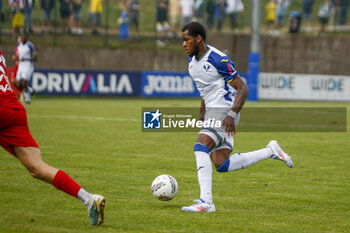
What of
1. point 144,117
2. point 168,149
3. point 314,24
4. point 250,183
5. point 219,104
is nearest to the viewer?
point 219,104

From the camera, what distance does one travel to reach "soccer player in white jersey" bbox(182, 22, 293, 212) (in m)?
7.30

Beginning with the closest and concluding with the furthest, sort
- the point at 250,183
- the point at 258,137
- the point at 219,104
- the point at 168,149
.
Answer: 1. the point at 219,104
2. the point at 250,183
3. the point at 168,149
4. the point at 258,137

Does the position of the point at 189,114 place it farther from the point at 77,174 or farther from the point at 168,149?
A: the point at 77,174

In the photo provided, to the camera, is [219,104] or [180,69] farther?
[180,69]

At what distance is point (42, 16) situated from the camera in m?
29.3

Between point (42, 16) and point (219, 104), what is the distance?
2308 centimetres

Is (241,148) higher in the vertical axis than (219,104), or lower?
lower

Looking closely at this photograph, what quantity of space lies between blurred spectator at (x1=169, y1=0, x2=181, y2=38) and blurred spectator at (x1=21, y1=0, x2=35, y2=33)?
730cm

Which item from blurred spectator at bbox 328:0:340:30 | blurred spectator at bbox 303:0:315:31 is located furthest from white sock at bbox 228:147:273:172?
blurred spectator at bbox 328:0:340:30

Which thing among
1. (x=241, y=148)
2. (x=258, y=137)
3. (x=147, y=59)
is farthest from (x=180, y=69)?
(x=241, y=148)

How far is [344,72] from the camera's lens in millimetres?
32281

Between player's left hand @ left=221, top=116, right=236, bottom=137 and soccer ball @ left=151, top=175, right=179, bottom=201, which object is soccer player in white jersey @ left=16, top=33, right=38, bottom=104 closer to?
soccer ball @ left=151, top=175, right=179, bottom=201

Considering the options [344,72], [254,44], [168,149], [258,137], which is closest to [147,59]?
[254,44]

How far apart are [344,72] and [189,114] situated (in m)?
15.0
